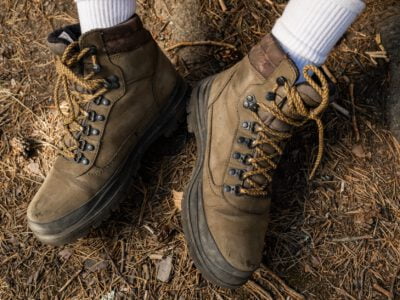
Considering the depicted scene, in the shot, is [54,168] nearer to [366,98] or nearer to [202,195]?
[202,195]

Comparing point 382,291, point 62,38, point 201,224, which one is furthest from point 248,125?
point 382,291

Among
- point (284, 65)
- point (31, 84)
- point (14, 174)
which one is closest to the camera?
point (284, 65)

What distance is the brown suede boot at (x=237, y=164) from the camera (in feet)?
5.53

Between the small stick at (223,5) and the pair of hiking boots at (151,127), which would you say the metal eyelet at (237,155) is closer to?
the pair of hiking boots at (151,127)

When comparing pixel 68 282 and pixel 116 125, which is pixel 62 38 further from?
pixel 68 282

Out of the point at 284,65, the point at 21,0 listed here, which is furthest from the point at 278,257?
the point at 21,0

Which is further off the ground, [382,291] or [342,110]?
[342,110]

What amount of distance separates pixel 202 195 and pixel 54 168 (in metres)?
0.67

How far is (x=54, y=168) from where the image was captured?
1906 millimetres

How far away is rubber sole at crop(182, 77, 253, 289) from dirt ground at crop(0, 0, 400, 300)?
0.15 m

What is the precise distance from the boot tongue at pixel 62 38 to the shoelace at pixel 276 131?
0.79 meters

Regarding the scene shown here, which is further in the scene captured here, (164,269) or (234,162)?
(164,269)

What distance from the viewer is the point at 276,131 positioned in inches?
69.3

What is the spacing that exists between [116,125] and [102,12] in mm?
475
